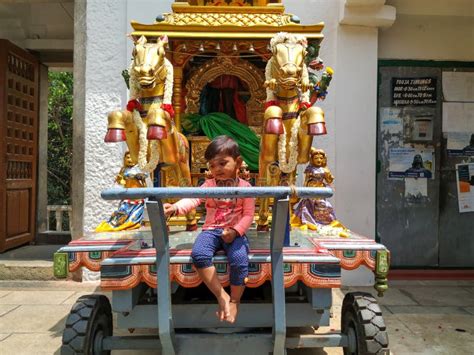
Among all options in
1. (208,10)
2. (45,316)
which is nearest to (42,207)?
(45,316)

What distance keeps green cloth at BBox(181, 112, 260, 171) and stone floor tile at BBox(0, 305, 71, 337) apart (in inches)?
87.3

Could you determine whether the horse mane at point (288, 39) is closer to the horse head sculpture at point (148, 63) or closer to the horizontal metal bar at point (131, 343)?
the horse head sculpture at point (148, 63)

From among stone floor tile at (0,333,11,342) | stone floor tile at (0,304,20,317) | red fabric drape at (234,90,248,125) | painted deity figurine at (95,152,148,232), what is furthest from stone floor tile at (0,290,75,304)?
red fabric drape at (234,90,248,125)

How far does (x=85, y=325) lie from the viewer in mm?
2658

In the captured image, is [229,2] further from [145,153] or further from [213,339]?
[213,339]

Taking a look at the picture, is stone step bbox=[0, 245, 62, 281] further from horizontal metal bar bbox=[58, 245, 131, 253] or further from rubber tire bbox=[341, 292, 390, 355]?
rubber tire bbox=[341, 292, 390, 355]

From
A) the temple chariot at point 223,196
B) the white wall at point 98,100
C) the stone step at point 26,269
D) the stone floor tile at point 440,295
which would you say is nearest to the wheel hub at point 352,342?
the temple chariot at point 223,196

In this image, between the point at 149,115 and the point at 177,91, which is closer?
the point at 149,115

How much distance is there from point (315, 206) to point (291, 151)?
63 cm

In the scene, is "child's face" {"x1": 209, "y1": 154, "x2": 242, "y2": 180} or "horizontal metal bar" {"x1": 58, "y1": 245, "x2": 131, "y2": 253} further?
"horizontal metal bar" {"x1": 58, "y1": 245, "x2": 131, "y2": 253}

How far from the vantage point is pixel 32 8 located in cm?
712

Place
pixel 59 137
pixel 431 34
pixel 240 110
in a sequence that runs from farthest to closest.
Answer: pixel 59 137 < pixel 431 34 < pixel 240 110

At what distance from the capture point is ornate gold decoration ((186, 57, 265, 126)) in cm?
432

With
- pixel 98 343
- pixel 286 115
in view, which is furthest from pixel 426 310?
pixel 98 343
